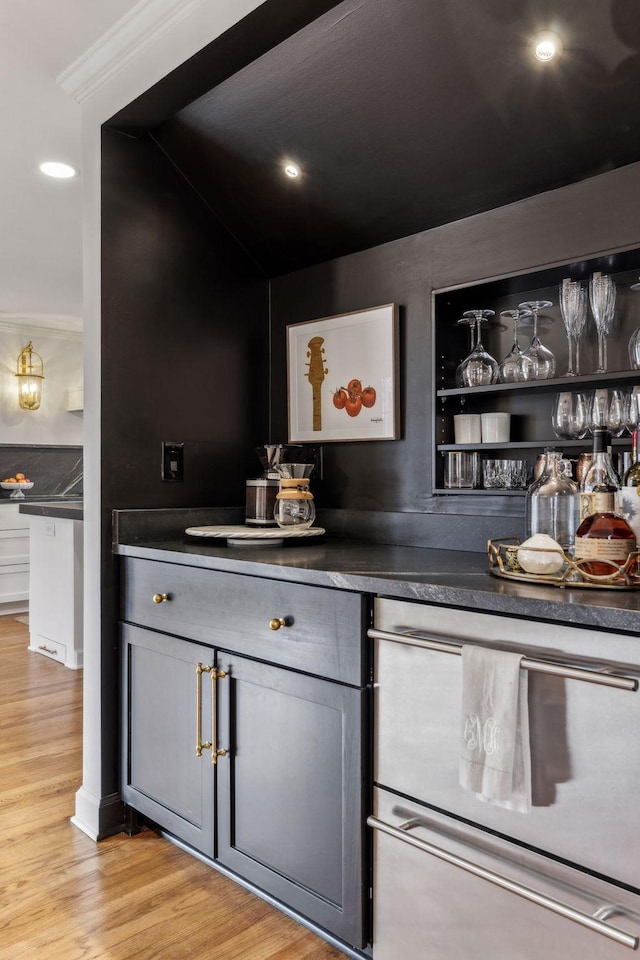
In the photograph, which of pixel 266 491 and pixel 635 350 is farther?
pixel 266 491

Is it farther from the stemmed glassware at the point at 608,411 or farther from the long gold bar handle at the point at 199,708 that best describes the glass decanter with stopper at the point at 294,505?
the stemmed glassware at the point at 608,411

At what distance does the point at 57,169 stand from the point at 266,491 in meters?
1.78

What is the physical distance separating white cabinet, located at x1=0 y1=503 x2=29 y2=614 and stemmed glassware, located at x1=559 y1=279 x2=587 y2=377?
15.8 ft

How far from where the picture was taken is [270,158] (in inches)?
82.6

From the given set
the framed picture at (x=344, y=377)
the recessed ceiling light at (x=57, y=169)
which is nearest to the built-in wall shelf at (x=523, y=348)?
the framed picture at (x=344, y=377)

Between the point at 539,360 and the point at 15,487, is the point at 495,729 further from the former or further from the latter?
the point at 15,487

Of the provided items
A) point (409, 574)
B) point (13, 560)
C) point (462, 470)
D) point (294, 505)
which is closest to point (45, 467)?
point (13, 560)

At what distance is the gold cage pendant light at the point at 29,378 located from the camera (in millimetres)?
6184

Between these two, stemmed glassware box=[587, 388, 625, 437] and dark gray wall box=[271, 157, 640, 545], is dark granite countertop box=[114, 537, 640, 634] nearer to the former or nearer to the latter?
dark gray wall box=[271, 157, 640, 545]

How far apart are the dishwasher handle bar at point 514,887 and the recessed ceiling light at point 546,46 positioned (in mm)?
1638

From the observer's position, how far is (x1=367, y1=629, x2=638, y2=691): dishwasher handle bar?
1034mm

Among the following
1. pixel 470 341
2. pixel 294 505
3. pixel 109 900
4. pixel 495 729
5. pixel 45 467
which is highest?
pixel 470 341

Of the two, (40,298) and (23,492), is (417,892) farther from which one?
(23,492)

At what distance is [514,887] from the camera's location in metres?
1.16
